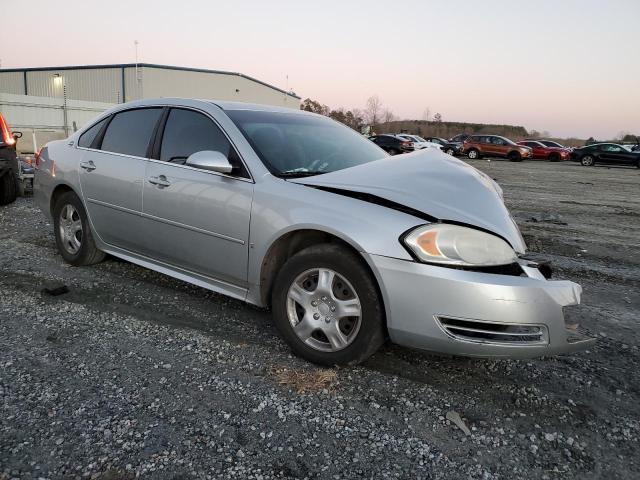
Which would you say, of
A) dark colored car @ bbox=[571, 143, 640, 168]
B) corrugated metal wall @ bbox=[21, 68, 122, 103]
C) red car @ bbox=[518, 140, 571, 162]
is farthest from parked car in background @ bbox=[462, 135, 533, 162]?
corrugated metal wall @ bbox=[21, 68, 122, 103]

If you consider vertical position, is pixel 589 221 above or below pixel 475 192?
below

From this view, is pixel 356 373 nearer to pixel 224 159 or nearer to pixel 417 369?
pixel 417 369

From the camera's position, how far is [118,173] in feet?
13.1

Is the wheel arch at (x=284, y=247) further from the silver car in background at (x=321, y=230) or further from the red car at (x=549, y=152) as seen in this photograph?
the red car at (x=549, y=152)

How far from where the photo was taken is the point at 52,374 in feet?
9.04

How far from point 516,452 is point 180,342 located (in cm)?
208

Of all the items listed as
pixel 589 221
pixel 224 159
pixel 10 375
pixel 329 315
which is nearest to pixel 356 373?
pixel 329 315

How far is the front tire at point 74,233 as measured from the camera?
4496 mm

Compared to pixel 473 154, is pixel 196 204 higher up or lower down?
higher up

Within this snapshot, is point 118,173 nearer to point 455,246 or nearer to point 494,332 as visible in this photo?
point 455,246

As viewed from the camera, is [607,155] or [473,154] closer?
[607,155]

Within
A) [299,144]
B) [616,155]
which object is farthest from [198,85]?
[299,144]

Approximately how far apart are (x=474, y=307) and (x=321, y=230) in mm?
937

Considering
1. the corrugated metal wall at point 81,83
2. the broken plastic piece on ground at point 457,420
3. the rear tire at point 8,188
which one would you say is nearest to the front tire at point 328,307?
the broken plastic piece on ground at point 457,420
